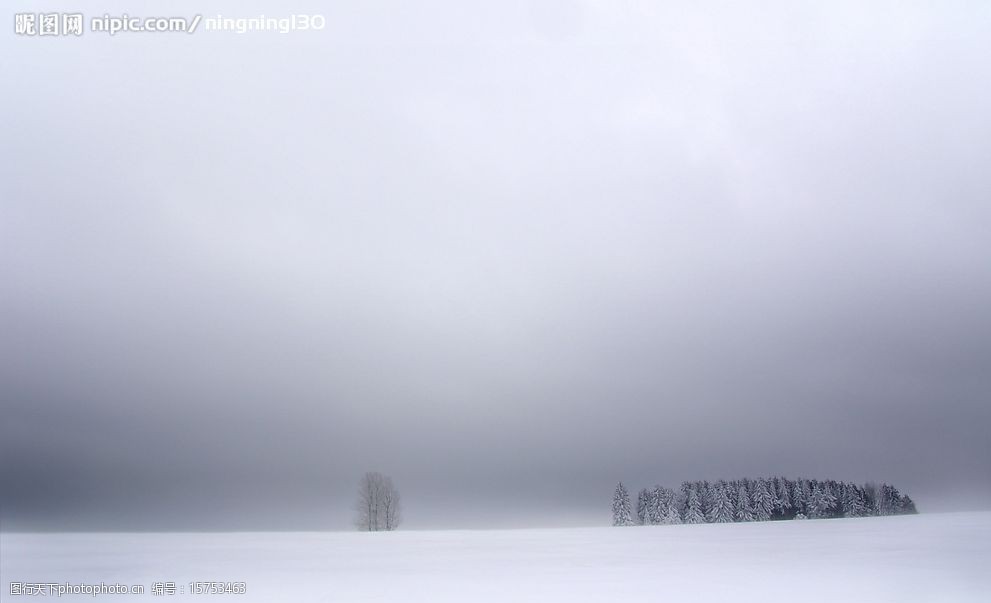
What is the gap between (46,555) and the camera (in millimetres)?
20078

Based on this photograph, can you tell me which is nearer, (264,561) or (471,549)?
(264,561)

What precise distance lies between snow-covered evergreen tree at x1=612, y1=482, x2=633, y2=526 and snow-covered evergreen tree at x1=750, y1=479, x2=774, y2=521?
27.8 feet

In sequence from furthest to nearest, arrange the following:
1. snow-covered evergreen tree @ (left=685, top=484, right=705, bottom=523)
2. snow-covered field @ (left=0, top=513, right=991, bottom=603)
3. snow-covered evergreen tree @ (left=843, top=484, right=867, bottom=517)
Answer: snow-covered evergreen tree @ (left=685, top=484, right=705, bottom=523), snow-covered evergreen tree @ (left=843, top=484, right=867, bottom=517), snow-covered field @ (left=0, top=513, right=991, bottom=603)

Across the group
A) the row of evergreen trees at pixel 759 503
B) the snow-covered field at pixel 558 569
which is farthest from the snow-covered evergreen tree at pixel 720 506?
the snow-covered field at pixel 558 569

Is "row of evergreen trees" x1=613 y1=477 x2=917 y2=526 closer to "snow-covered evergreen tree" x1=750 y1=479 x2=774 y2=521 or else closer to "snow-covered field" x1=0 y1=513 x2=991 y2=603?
"snow-covered evergreen tree" x1=750 y1=479 x2=774 y2=521

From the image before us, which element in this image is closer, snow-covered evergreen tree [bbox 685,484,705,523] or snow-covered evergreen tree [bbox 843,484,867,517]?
snow-covered evergreen tree [bbox 843,484,867,517]

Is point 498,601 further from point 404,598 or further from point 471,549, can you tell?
point 471,549

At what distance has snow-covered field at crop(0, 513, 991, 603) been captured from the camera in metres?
13.3

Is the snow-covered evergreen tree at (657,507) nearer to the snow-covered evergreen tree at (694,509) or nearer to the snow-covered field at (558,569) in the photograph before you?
the snow-covered evergreen tree at (694,509)

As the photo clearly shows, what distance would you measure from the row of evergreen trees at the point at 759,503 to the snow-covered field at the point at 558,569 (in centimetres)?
2296

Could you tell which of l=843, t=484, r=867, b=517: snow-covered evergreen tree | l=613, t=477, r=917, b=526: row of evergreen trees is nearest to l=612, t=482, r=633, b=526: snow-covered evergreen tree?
l=613, t=477, r=917, b=526: row of evergreen trees

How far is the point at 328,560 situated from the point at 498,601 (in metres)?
8.47

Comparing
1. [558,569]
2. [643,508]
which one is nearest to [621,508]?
[643,508]

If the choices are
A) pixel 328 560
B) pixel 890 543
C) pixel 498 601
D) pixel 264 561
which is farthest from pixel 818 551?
pixel 264 561
